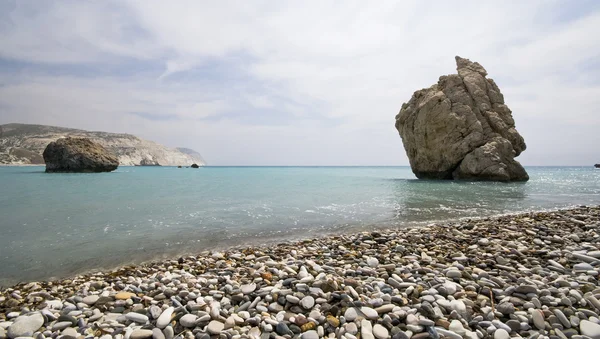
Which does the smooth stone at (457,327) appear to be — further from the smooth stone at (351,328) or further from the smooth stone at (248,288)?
the smooth stone at (248,288)

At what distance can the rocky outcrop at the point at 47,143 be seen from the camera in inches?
4063

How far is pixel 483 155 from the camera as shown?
35688 mm

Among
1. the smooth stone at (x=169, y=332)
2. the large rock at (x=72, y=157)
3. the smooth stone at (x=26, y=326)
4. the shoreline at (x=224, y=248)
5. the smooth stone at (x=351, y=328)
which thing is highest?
the large rock at (x=72, y=157)

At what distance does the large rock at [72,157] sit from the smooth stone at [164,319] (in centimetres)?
7043

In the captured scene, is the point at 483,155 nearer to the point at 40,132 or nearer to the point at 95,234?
the point at 95,234

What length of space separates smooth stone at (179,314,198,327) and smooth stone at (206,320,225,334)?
21 cm

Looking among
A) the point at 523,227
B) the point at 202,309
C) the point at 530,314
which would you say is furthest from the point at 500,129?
the point at 202,309

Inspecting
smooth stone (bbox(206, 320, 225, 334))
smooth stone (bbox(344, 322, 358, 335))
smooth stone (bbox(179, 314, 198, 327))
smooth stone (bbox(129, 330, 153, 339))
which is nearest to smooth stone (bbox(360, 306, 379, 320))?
smooth stone (bbox(344, 322, 358, 335))

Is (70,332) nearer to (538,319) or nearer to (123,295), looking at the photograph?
(123,295)

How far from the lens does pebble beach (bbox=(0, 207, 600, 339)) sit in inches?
122

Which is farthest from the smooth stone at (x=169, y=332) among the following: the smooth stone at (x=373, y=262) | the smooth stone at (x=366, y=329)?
the smooth stone at (x=373, y=262)

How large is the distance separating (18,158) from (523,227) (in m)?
146

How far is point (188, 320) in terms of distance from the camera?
3.27m

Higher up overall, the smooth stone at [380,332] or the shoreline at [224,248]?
the smooth stone at [380,332]
